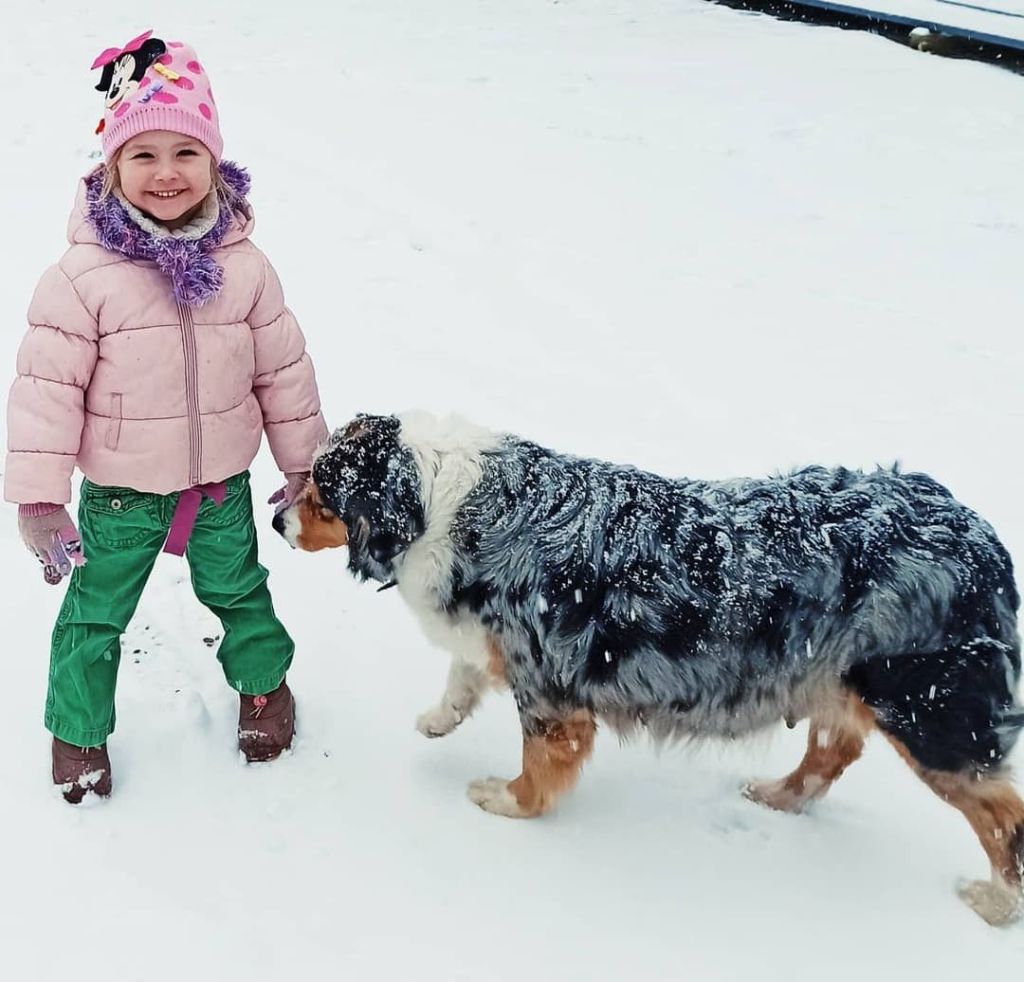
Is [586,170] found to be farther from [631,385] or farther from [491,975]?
[491,975]

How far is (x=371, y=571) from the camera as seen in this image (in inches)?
112

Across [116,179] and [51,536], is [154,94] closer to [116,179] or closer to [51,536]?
[116,179]

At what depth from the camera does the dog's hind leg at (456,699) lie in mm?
3242

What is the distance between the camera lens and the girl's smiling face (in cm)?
248

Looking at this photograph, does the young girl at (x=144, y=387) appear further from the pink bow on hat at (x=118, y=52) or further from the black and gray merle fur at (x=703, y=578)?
the black and gray merle fur at (x=703, y=578)

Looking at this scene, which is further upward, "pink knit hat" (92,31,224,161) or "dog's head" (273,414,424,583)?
"pink knit hat" (92,31,224,161)

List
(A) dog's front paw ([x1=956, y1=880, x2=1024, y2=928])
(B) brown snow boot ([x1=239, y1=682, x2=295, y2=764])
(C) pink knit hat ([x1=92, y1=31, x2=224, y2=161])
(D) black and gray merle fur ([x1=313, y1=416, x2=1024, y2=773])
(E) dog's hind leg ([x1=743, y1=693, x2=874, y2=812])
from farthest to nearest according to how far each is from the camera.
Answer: (B) brown snow boot ([x1=239, y1=682, x2=295, y2=764]) < (E) dog's hind leg ([x1=743, y1=693, x2=874, y2=812]) < (A) dog's front paw ([x1=956, y1=880, x2=1024, y2=928]) < (D) black and gray merle fur ([x1=313, y1=416, x2=1024, y2=773]) < (C) pink knit hat ([x1=92, y1=31, x2=224, y2=161])

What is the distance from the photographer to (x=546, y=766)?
9.80 feet

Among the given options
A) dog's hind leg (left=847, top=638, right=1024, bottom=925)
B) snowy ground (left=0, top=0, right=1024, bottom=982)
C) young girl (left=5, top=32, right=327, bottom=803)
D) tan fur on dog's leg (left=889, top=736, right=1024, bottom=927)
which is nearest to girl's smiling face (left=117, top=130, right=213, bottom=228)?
young girl (left=5, top=32, right=327, bottom=803)

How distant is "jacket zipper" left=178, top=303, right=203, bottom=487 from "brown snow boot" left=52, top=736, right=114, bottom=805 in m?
0.93

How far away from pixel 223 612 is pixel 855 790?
7.11ft

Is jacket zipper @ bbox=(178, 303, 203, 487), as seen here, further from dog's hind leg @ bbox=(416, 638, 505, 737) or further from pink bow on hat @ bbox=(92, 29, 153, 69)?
dog's hind leg @ bbox=(416, 638, 505, 737)

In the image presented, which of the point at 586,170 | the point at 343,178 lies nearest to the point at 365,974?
the point at 343,178

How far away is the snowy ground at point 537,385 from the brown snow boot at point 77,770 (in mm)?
60
